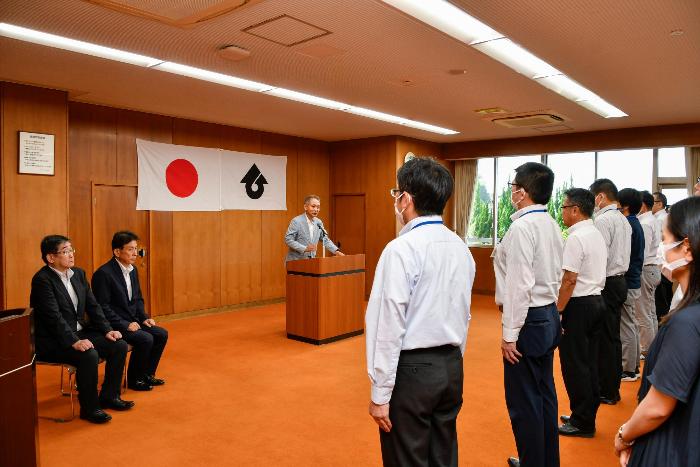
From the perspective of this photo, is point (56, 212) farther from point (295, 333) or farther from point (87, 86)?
point (295, 333)

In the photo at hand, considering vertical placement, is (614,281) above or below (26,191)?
below

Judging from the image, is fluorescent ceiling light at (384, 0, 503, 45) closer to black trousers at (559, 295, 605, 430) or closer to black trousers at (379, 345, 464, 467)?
black trousers at (559, 295, 605, 430)

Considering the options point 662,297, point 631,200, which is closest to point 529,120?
point 662,297

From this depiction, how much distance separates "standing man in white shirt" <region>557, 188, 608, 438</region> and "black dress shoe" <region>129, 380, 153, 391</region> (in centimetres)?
343

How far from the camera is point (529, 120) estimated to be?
780cm

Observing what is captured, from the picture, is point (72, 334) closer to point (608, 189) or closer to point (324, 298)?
point (324, 298)

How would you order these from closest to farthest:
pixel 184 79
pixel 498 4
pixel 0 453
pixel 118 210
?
pixel 0 453, pixel 498 4, pixel 184 79, pixel 118 210

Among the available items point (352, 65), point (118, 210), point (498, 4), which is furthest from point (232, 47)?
point (118, 210)

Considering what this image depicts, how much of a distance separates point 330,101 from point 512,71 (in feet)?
7.98

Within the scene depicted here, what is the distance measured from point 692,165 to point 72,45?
8.91m

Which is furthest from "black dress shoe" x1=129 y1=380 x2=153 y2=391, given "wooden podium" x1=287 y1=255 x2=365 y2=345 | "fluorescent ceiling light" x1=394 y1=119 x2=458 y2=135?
"fluorescent ceiling light" x1=394 y1=119 x2=458 y2=135

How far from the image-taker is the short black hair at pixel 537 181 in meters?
2.86

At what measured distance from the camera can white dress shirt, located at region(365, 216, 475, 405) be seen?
189cm

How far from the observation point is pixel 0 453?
260 cm
